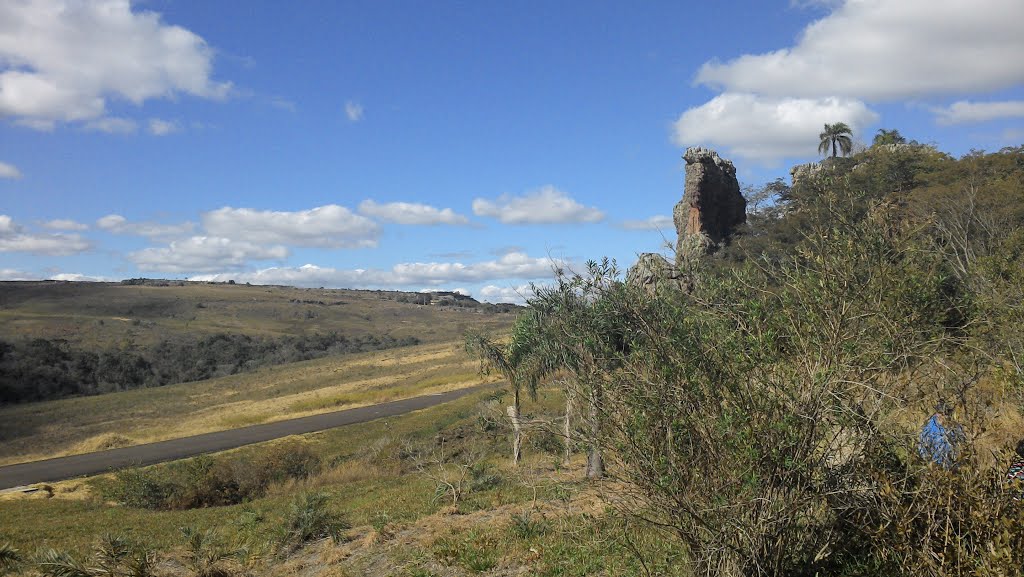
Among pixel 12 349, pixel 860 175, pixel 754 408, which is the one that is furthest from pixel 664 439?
pixel 12 349

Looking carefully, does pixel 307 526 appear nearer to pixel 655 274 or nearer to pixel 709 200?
pixel 655 274

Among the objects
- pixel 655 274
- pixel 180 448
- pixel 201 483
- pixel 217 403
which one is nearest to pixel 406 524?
pixel 655 274

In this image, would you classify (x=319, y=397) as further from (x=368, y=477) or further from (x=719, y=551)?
(x=719, y=551)

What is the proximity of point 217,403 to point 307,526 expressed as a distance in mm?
43873

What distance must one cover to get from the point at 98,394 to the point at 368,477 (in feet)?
163

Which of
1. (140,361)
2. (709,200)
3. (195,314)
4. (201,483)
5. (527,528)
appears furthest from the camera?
(195,314)

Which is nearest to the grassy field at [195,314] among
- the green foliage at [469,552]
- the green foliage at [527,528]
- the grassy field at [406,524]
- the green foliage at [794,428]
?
the grassy field at [406,524]

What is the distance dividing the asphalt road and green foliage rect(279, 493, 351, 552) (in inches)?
789

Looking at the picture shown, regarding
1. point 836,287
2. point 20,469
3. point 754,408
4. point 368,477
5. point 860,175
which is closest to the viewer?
point 754,408

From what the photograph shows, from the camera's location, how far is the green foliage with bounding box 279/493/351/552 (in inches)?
415

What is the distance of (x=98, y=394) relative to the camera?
193 feet

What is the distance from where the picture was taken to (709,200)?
49531 mm

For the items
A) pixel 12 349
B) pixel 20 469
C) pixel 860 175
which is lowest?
pixel 20 469

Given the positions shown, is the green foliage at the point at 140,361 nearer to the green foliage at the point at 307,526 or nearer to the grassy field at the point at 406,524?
the grassy field at the point at 406,524
